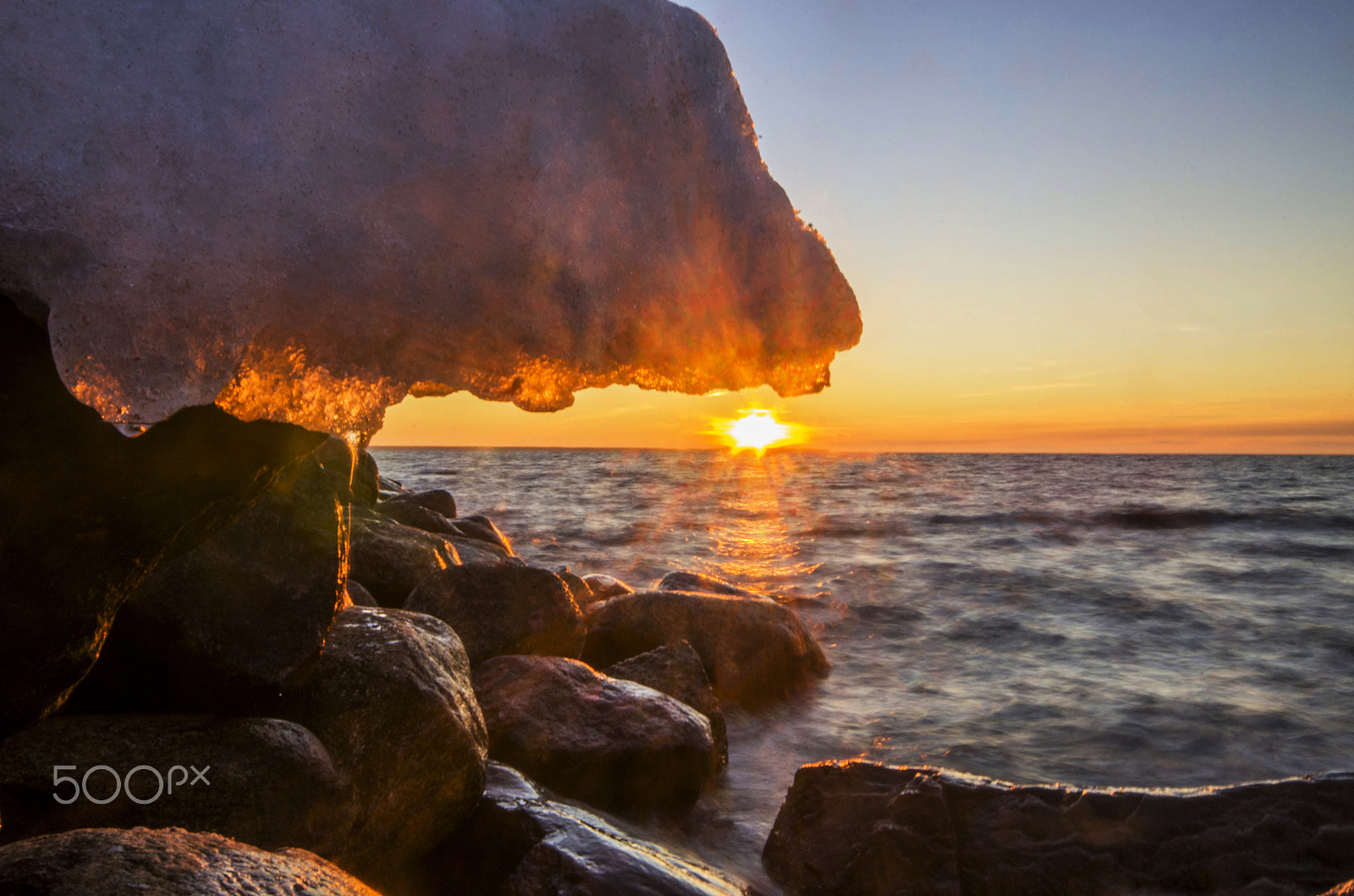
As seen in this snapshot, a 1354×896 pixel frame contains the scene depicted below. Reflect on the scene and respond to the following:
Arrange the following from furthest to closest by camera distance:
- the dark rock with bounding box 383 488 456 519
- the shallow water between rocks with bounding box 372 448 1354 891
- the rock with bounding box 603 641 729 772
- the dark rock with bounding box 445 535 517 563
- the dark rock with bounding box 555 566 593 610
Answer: the dark rock with bounding box 383 488 456 519 → the dark rock with bounding box 555 566 593 610 → the dark rock with bounding box 445 535 517 563 → the shallow water between rocks with bounding box 372 448 1354 891 → the rock with bounding box 603 641 729 772

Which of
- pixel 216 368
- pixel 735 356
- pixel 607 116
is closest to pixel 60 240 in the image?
pixel 216 368

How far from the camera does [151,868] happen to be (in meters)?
2.00

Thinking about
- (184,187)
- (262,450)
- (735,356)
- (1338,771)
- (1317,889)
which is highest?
(184,187)

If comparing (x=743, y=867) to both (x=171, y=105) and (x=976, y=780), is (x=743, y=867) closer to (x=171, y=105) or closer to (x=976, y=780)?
(x=976, y=780)

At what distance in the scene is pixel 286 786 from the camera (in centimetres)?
287

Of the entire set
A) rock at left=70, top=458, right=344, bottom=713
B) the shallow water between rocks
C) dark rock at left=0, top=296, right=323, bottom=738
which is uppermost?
dark rock at left=0, top=296, right=323, bottom=738

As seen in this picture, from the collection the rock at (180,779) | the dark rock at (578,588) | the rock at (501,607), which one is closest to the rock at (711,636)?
the rock at (501,607)

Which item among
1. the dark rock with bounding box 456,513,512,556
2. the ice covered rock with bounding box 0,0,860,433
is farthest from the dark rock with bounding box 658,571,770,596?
the ice covered rock with bounding box 0,0,860,433

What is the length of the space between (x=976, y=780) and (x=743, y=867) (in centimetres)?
131

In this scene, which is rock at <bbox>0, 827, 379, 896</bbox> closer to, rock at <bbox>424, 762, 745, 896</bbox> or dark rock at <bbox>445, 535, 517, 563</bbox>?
rock at <bbox>424, 762, 745, 896</bbox>

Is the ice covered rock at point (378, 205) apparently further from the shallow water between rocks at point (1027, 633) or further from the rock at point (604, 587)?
the rock at point (604, 587)

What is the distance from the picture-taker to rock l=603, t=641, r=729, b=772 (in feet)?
17.8

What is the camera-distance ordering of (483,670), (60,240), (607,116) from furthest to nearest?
(483,670)
(607,116)
(60,240)

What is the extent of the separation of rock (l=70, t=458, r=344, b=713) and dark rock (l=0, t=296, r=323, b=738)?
70 centimetres
